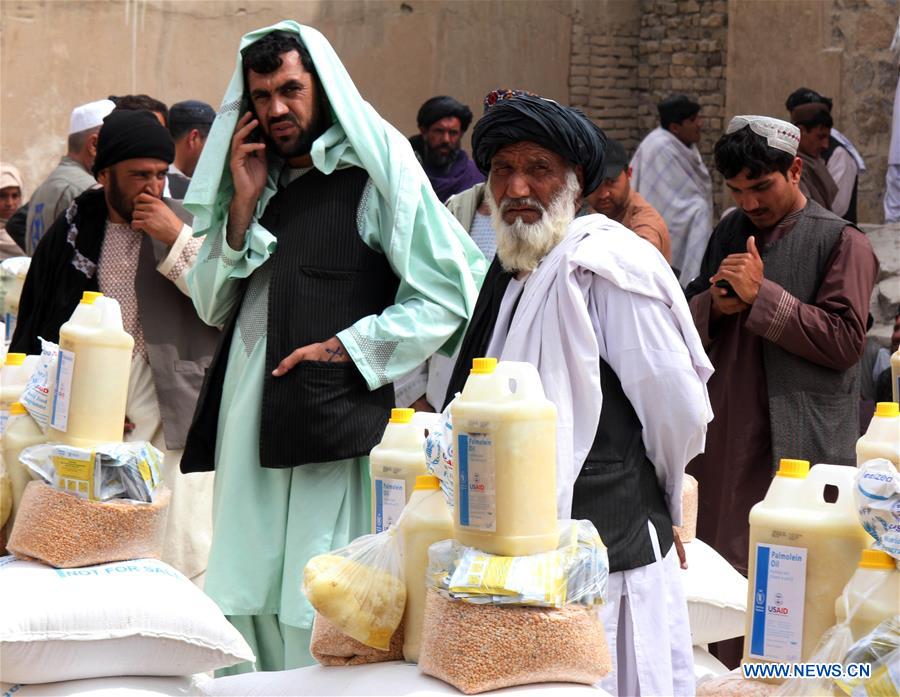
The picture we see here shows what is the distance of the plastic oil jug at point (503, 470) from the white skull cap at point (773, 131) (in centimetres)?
223

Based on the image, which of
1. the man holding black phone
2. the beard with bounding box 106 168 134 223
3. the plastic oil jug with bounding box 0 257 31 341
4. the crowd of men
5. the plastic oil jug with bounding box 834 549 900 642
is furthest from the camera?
the plastic oil jug with bounding box 0 257 31 341

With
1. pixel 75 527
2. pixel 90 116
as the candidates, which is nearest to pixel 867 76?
pixel 90 116

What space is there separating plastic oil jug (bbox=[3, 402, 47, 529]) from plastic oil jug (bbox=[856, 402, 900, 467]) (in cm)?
189

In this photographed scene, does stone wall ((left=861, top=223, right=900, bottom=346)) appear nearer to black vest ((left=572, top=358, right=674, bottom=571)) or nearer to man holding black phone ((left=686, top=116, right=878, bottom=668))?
man holding black phone ((left=686, top=116, right=878, bottom=668))

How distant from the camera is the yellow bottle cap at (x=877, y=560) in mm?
2256

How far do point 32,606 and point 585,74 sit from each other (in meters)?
10.0

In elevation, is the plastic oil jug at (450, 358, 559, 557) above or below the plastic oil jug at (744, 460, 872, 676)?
above

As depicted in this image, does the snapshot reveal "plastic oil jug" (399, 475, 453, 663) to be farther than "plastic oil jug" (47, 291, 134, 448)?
No

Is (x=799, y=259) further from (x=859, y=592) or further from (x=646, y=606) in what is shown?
(x=859, y=592)

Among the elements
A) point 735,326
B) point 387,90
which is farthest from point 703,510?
point 387,90

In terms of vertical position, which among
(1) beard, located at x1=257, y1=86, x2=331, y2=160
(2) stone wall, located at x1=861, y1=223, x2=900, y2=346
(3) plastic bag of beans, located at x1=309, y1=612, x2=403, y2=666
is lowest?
(2) stone wall, located at x1=861, y1=223, x2=900, y2=346

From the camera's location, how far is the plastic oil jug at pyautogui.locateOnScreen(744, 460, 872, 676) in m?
2.41

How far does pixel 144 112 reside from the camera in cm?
471

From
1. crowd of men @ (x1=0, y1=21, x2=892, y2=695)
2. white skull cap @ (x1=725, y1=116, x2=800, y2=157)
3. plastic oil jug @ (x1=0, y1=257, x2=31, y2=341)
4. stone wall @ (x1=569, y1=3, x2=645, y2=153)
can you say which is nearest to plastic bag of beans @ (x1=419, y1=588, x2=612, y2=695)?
crowd of men @ (x1=0, y1=21, x2=892, y2=695)
